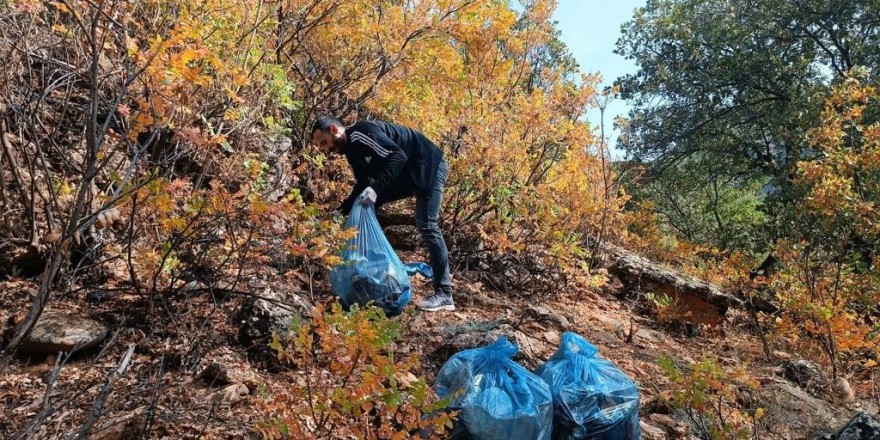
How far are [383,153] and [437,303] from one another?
3.49ft

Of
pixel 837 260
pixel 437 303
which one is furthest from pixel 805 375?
pixel 437 303

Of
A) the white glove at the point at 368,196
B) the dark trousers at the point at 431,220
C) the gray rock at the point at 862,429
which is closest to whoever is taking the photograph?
the gray rock at the point at 862,429

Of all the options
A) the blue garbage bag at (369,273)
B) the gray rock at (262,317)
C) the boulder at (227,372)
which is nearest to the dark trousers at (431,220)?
the blue garbage bag at (369,273)

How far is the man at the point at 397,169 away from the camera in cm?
319

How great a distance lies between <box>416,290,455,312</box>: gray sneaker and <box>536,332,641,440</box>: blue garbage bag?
1171mm

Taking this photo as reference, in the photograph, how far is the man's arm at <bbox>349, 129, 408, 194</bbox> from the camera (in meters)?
3.16

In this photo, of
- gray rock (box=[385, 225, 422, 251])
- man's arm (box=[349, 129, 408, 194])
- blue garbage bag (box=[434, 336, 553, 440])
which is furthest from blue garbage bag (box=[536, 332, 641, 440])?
gray rock (box=[385, 225, 422, 251])

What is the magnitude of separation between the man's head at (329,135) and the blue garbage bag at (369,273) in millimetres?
412

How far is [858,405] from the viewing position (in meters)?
3.40

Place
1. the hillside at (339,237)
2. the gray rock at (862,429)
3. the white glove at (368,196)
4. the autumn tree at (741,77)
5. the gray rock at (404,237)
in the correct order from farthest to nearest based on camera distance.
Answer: the autumn tree at (741,77) → the gray rock at (404,237) → the white glove at (368,196) → the gray rock at (862,429) → the hillside at (339,237)

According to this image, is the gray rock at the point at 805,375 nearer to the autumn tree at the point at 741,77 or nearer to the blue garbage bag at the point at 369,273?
the blue garbage bag at the point at 369,273

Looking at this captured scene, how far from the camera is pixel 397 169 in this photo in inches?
126

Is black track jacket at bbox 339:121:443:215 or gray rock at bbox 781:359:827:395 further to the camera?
gray rock at bbox 781:359:827:395

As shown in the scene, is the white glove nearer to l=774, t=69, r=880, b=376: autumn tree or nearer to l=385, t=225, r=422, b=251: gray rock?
l=385, t=225, r=422, b=251: gray rock
